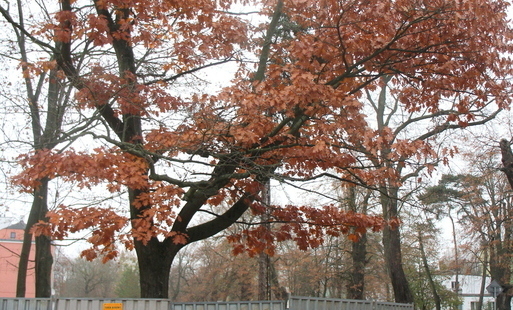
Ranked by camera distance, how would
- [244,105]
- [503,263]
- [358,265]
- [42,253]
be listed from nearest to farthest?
1. [244,105]
2. [42,253]
3. [358,265]
4. [503,263]

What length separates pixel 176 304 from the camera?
978 centimetres

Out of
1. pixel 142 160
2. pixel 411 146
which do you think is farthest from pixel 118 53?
pixel 411 146

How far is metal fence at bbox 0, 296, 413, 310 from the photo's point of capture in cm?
919

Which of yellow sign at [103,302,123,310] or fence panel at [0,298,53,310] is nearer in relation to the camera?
yellow sign at [103,302,123,310]

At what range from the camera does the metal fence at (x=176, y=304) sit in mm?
9188

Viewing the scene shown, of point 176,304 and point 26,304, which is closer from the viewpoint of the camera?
point 176,304

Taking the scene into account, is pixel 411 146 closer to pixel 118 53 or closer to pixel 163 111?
pixel 163 111

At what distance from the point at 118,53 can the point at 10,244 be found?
57.1 m

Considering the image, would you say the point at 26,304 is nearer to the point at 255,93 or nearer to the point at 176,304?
the point at 176,304

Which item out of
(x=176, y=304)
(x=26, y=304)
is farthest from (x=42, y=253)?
(x=176, y=304)

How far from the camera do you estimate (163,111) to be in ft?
32.2

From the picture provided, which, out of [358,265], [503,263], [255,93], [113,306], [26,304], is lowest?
[26,304]

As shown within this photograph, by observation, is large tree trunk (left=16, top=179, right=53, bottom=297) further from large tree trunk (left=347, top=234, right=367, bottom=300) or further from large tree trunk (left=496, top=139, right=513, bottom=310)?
large tree trunk (left=496, top=139, right=513, bottom=310)

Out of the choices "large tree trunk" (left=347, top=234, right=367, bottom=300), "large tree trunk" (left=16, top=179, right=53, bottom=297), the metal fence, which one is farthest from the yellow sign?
"large tree trunk" (left=347, top=234, right=367, bottom=300)
